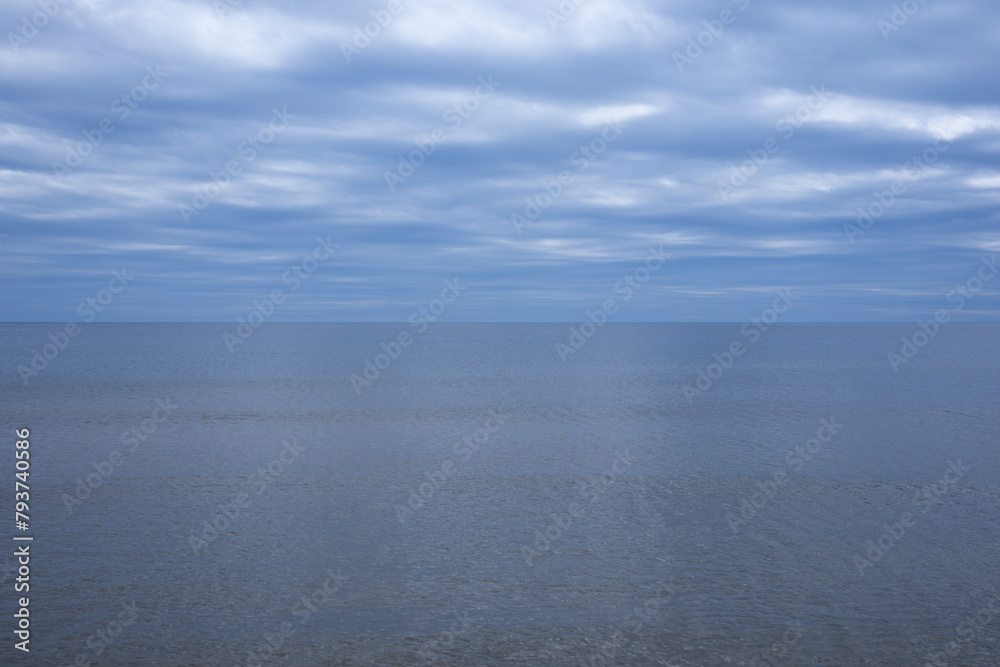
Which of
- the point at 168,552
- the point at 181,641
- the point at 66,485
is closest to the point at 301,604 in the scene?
the point at 181,641

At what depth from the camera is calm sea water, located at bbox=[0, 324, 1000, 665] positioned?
1742cm

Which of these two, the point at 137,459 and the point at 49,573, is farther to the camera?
the point at 137,459

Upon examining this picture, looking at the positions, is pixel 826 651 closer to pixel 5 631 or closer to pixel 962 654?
pixel 962 654

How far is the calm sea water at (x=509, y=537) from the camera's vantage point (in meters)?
17.4

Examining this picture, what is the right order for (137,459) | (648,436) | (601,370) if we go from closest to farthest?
1. (137,459)
2. (648,436)
3. (601,370)

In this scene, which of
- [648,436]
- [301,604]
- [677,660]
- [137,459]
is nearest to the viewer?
[677,660]

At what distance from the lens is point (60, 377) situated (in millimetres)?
83188

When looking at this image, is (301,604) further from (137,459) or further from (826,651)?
(137,459)

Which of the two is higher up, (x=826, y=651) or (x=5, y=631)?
(x=5, y=631)

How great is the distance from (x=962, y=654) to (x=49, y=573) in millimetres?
23943

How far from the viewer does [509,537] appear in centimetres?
2514

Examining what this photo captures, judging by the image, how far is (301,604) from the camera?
19438mm

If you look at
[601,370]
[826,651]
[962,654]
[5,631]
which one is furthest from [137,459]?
[601,370]

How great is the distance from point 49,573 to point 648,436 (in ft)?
109
